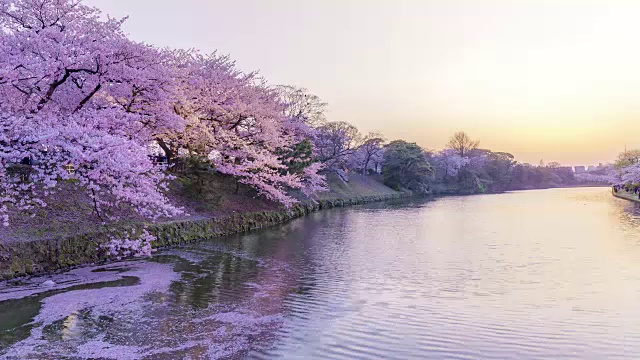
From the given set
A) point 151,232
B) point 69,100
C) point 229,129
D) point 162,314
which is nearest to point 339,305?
point 162,314

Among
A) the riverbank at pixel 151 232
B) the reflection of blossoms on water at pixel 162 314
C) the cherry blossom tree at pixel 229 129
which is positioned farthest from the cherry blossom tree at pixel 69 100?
the cherry blossom tree at pixel 229 129

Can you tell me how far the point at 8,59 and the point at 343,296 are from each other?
1029 cm

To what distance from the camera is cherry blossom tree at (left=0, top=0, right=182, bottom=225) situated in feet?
34.7

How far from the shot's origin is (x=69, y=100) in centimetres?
1389

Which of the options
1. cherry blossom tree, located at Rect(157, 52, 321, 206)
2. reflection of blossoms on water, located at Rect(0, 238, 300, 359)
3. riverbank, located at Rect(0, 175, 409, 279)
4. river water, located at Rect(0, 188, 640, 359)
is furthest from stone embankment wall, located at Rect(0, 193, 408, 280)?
cherry blossom tree, located at Rect(157, 52, 321, 206)

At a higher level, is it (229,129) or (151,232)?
(229,129)

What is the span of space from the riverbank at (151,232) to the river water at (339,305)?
0.84 meters

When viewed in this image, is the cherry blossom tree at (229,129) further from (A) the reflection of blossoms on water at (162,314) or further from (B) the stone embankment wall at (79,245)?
(A) the reflection of blossoms on water at (162,314)

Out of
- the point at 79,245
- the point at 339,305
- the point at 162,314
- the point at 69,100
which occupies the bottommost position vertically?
the point at 339,305

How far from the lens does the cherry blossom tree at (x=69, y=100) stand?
10586 mm

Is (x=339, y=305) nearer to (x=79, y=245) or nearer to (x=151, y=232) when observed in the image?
(x=79, y=245)

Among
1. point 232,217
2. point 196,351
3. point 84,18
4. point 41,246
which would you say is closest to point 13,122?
point 41,246

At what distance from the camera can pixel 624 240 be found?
17.0 meters

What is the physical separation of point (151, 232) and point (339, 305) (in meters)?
9.39
